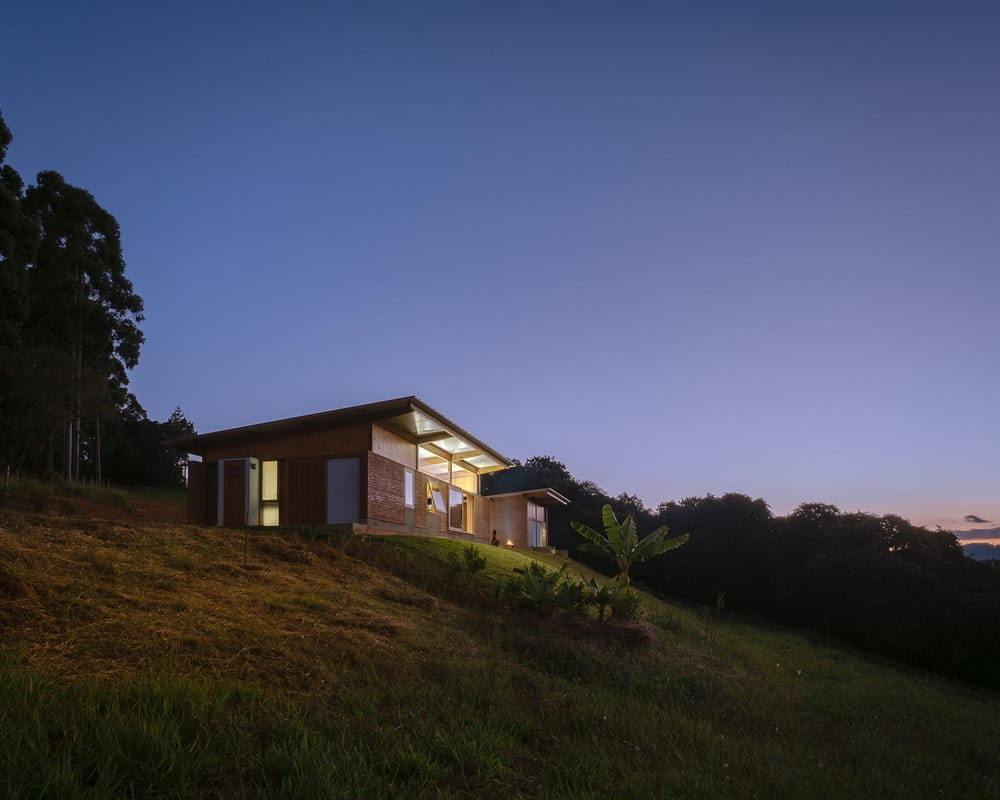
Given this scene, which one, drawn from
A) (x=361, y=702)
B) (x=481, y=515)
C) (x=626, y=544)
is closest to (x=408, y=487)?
(x=626, y=544)

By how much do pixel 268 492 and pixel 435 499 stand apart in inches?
261

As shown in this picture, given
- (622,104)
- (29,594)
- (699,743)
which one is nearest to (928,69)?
(622,104)

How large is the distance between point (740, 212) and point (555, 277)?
22.2 ft

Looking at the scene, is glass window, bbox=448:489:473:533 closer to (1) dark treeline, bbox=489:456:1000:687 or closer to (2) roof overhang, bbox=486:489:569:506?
(1) dark treeline, bbox=489:456:1000:687

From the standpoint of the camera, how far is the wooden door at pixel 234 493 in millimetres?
20328

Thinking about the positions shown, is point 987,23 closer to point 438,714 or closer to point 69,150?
point 438,714

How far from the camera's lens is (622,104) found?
47.7 feet

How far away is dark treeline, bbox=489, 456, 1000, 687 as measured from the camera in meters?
26.1

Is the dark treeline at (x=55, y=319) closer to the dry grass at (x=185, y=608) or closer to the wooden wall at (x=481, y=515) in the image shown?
the wooden wall at (x=481, y=515)

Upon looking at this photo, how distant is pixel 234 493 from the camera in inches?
807

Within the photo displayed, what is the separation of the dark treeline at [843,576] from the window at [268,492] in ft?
36.3

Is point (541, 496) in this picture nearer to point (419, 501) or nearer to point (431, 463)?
point (431, 463)

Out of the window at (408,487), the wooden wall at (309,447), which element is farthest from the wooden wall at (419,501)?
the wooden wall at (309,447)

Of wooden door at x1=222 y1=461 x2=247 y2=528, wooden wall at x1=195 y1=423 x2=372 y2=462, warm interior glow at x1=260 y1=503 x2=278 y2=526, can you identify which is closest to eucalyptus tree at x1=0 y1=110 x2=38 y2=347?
wooden wall at x1=195 y1=423 x2=372 y2=462
